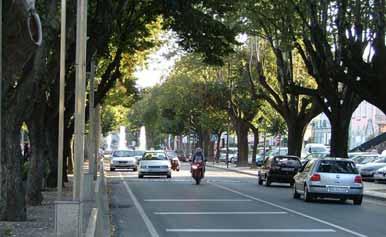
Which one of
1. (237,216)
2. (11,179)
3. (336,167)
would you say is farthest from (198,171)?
(11,179)

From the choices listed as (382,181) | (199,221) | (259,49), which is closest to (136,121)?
(259,49)

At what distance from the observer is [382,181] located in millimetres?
38594

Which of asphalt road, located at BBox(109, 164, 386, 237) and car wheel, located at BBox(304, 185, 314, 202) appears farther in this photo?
car wheel, located at BBox(304, 185, 314, 202)

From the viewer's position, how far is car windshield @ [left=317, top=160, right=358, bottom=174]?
914 inches

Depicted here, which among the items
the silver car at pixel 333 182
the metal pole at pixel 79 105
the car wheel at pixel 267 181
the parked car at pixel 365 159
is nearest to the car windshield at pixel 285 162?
→ the car wheel at pixel 267 181

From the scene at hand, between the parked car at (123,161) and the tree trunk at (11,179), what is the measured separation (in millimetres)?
36864

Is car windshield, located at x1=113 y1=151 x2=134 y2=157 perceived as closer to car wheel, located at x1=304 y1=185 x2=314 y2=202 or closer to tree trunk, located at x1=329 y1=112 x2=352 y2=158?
tree trunk, located at x1=329 y1=112 x2=352 y2=158

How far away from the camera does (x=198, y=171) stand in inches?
1286

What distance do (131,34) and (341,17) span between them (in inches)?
338

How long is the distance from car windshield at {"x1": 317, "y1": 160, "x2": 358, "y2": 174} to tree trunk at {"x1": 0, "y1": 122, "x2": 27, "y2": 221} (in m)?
11.6

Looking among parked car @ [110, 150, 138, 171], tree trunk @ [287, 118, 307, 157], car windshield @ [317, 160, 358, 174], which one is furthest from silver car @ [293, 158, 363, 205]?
parked car @ [110, 150, 138, 171]

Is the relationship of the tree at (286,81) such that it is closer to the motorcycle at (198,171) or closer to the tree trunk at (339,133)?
the tree trunk at (339,133)

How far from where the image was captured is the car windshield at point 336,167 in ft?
76.2

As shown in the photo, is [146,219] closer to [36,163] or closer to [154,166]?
[36,163]
